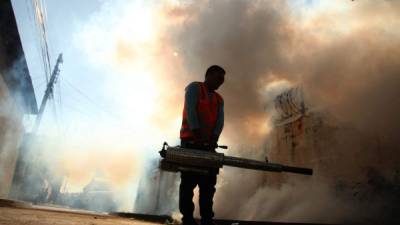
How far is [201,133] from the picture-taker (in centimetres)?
309

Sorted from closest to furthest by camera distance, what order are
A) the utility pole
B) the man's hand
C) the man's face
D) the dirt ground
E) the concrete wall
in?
the dirt ground, the man's hand, the man's face, the concrete wall, the utility pole

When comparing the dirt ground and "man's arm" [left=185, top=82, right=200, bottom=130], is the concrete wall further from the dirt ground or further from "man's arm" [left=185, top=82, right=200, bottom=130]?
"man's arm" [left=185, top=82, right=200, bottom=130]

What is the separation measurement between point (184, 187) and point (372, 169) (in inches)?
258

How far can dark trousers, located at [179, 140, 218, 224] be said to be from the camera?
9.67ft

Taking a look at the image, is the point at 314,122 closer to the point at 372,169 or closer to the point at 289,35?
the point at 372,169

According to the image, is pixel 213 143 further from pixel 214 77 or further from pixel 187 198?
pixel 214 77

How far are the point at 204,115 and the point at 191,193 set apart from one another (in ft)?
2.56

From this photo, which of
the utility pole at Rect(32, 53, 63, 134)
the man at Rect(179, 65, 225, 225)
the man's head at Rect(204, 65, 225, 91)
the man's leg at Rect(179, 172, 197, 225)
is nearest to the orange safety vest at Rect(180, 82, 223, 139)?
the man at Rect(179, 65, 225, 225)

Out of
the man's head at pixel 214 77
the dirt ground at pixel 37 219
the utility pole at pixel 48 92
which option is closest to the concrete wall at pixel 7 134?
the utility pole at pixel 48 92

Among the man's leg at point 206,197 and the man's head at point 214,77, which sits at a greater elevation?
the man's head at point 214,77

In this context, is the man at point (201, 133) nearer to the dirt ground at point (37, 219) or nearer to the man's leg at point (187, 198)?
the man's leg at point (187, 198)

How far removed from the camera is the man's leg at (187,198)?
294 centimetres

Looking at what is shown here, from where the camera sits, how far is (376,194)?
24.6 feet

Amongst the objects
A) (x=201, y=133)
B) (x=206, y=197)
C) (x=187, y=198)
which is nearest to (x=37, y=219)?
(x=187, y=198)
